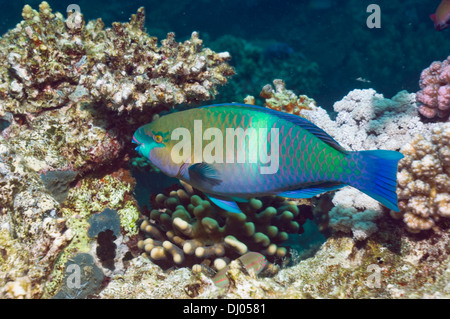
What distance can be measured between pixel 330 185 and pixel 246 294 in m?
1.06

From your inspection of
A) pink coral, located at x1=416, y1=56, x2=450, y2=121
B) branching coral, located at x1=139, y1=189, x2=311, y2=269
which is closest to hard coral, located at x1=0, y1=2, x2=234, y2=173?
branching coral, located at x1=139, y1=189, x2=311, y2=269

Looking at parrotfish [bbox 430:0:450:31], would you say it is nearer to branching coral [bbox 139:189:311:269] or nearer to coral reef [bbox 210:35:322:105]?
branching coral [bbox 139:189:311:269]

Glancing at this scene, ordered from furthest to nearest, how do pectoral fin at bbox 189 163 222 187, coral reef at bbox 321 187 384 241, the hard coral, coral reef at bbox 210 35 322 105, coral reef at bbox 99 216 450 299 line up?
1. coral reef at bbox 210 35 322 105
2. the hard coral
3. coral reef at bbox 321 187 384 241
4. pectoral fin at bbox 189 163 222 187
5. coral reef at bbox 99 216 450 299

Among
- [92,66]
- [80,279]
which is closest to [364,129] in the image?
[92,66]

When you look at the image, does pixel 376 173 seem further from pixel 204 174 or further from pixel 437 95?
pixel 437 95

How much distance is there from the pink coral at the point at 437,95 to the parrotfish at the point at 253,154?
6.56 ft

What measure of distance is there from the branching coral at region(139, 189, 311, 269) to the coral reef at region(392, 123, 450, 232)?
1213 millimetres

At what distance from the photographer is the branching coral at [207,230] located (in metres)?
2.98

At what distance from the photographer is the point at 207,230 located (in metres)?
3.10

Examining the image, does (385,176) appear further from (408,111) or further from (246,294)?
(408,111)

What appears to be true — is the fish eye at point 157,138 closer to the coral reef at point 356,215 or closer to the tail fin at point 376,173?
the tail fin at point 376,173

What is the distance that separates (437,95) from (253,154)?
2769mm

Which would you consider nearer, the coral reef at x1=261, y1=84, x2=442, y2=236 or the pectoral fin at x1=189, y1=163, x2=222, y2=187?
the pectoral fin at x1=189, y1=163, x2=222, y2=187

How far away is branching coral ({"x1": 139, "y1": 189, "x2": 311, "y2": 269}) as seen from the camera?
2.98 metres
